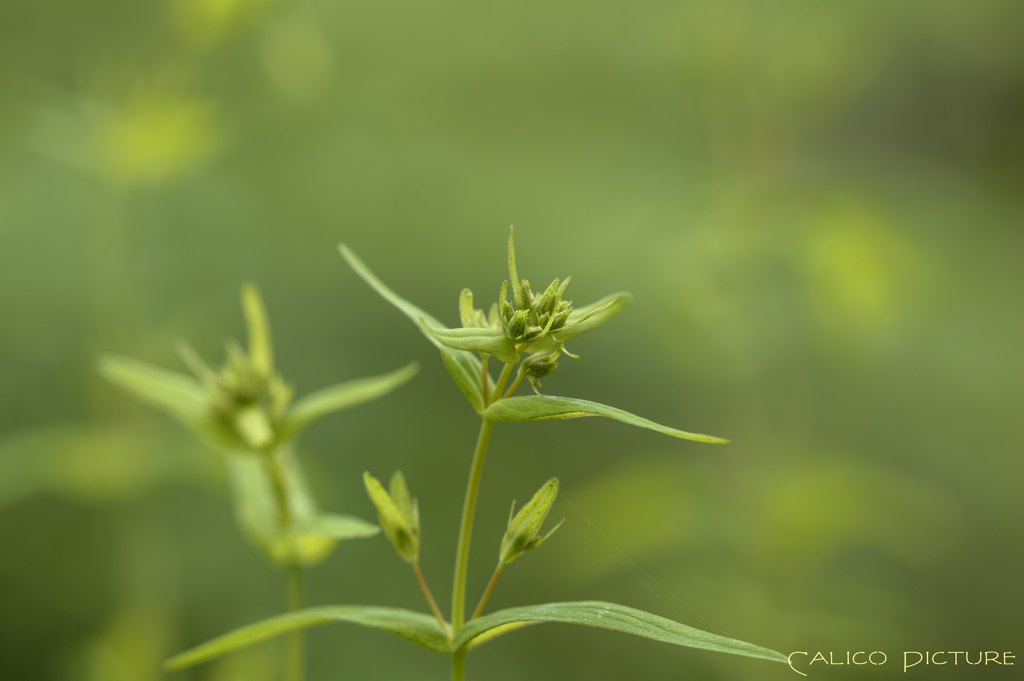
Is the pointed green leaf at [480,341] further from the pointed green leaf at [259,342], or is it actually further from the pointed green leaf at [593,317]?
the pointed green leaf at [259,342]

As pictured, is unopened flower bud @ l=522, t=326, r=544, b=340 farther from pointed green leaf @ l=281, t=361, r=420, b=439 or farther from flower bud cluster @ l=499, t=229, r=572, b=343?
pointed green leaf @ l=281, t=361, r=420, b=439

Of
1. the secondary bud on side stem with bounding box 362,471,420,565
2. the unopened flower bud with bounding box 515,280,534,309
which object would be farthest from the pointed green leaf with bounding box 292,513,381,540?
the unopened flower bud with bounding box 515,280,534,309

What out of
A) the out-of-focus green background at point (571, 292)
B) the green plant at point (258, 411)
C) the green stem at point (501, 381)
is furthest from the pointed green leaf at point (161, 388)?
the out-of-focus green background at point (571, 292)

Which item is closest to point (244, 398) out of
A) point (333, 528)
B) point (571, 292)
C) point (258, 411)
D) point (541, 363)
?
point (258, 411)

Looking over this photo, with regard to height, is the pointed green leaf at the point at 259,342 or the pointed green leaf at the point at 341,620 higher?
the pointed green leaf at the point at 259,342

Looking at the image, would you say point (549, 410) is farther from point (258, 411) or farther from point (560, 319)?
point (258, 411)

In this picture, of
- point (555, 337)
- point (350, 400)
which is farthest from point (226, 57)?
point (555, 337)

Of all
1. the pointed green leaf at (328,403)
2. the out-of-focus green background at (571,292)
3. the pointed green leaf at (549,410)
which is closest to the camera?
the pointed green leaf at (549,410)
